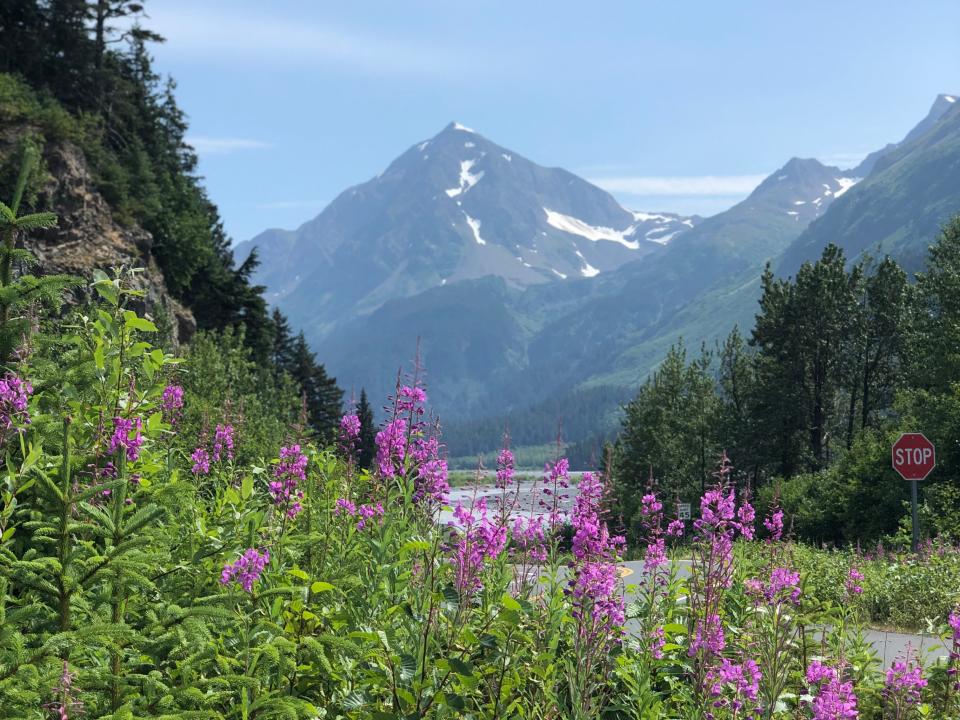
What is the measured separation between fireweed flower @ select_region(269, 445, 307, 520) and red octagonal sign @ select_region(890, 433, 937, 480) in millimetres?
17020

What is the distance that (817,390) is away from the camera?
49.8 meters

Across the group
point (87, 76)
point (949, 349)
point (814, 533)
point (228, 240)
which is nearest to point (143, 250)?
point (87, 76)

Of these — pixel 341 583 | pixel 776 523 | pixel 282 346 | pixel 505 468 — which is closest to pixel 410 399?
pixel 505 468

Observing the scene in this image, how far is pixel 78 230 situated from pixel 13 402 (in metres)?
35.9

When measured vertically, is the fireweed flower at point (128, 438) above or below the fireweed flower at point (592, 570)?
above

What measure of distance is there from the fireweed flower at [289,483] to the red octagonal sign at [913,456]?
17.0 m

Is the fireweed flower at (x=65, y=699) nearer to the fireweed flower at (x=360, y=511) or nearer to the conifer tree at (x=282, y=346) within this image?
the fireweed flower at (x=360, y=511)

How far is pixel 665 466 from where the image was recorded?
57.6 m

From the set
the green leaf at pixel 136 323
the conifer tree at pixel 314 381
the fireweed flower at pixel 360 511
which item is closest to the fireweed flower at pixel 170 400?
the green leaf at pixel 136 323

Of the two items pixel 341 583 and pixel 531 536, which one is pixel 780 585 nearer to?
pixel 531 536

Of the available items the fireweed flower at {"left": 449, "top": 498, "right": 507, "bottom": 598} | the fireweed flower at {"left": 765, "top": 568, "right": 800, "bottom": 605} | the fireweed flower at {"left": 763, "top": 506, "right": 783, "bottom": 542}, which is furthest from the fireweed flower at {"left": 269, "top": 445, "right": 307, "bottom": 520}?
the fireweed flower at {"left": 763, "top": 506, "right": 783, "bottom": 542}

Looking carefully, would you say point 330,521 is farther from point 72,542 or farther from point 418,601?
point 72,542

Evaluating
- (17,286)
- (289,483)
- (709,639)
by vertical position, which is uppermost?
(17,286)

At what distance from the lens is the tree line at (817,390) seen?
38.2 meters
